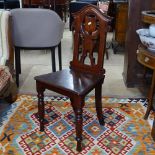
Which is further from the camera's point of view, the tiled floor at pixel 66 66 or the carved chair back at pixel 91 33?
the tiled floor at pixel 66 66

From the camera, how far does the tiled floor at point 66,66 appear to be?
285 centimetres

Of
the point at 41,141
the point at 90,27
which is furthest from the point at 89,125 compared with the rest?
the point at 90,27

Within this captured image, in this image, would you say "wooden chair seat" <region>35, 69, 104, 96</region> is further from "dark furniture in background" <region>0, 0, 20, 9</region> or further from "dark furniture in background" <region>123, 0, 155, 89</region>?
"dark furniture in background" <region>0, 0, 20, 9</region>

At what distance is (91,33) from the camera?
1.92 metres

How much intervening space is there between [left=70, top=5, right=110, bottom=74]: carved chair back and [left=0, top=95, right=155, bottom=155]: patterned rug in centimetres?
53

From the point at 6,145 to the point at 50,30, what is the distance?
1.45m

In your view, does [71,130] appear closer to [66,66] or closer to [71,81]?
[71,81]

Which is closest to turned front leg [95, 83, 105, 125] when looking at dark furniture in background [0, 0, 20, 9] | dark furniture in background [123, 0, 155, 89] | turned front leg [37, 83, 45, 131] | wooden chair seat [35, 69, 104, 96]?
wooden chair seat [35, 69, 104, 96]

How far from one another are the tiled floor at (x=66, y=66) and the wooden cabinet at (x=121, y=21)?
Result: 1.06 feet

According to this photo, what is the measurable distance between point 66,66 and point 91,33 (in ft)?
5.73

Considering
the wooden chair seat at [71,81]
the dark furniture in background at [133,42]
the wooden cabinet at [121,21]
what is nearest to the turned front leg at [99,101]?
the wooden chair seat at [71,81]

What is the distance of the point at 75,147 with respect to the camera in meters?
1.87

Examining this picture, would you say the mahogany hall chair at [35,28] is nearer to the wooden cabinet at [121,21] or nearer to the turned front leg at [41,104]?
the turned front leg at [41,104]

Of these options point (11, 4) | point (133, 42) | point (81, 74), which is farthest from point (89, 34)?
point (11, 4)
